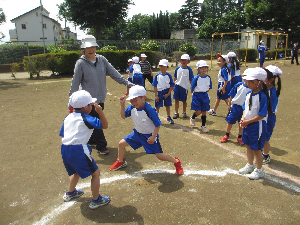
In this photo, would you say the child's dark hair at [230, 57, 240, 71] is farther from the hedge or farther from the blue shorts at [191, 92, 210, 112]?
the hedge

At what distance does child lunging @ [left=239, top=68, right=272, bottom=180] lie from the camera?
3.34 metres

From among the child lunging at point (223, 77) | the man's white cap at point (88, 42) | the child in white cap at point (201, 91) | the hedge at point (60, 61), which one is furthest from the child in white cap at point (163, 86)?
the hedge at point (60, 61)

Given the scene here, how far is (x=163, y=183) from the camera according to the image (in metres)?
3.52

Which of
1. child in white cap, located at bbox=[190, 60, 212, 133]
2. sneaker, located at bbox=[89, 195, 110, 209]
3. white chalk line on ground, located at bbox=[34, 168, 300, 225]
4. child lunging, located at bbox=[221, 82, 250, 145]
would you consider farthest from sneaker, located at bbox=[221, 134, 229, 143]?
sneaker, located at bbox=[89, 195, 110, 209]

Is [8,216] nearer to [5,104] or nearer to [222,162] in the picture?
[222,162]

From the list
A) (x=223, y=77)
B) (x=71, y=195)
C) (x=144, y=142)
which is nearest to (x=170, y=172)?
(x=144, y=142)

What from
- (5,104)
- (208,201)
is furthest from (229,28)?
(208,201)

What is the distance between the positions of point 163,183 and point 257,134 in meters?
1.58

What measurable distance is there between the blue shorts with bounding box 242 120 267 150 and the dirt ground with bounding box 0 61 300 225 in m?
0.55

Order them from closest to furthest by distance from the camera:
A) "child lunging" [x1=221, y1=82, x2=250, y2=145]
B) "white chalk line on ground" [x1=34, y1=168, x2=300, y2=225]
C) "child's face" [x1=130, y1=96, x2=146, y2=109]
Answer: "white chalk line on ground" [x1=34, y1=168, x2=300, y2=225], "child's face" [x1=130, y1=96, x2=146, y2=109], "child lunging" [x1=221, y1=82, x2=250, y2=145]

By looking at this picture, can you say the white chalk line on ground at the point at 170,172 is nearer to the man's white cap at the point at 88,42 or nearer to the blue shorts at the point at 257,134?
the blue shorts at the point at 257,134

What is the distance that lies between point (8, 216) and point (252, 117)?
357 cm

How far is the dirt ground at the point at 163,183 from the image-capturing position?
284cm

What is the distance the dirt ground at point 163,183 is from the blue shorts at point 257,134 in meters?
0.55
